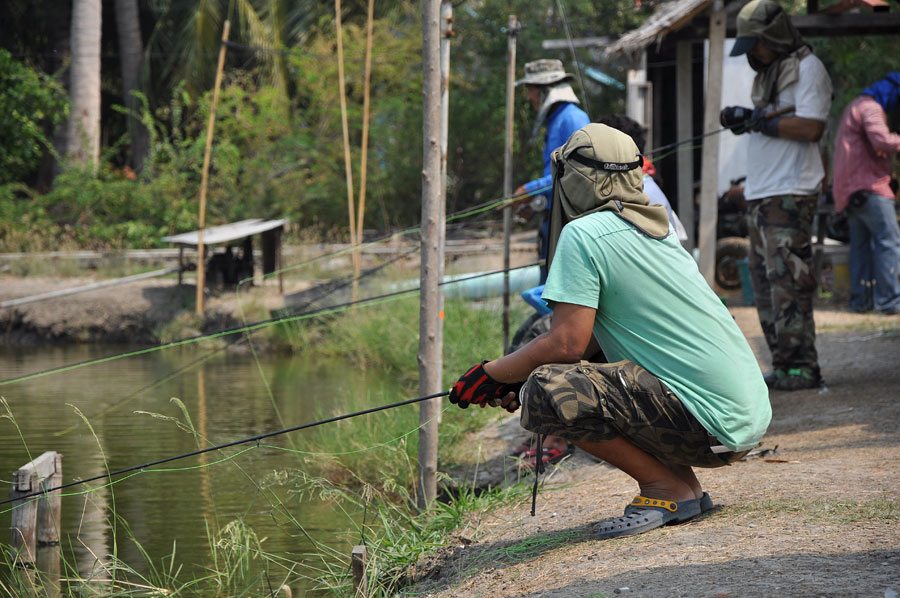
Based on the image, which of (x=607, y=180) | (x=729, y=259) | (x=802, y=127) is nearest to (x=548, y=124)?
(x=802, y=127)

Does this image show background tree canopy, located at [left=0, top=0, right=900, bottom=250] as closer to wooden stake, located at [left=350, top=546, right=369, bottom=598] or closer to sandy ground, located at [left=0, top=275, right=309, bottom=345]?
sandy ground, located at [left=0, top=275, right=309, bottom=345]

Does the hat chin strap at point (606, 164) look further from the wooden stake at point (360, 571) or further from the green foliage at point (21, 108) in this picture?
the green foliage at point (21, 108)

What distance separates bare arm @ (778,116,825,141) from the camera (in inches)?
212

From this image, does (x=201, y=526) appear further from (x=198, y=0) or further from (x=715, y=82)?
(x=198, y=0)

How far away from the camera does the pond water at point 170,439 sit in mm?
4922

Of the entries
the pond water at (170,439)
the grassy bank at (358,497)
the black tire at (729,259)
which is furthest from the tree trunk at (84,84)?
the black tire at (729,259)

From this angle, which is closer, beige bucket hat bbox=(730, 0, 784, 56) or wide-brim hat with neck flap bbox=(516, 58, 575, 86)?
beige bucket hat bbox=(730, 0, 784, 56)

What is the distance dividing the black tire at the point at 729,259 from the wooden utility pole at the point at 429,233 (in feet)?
21.9

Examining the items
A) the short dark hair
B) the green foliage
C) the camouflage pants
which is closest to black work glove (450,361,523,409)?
the short dark hair

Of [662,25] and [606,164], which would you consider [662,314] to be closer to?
[606,164]

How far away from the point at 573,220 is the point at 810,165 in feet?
8.82

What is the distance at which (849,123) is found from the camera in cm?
776

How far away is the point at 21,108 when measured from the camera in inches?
655

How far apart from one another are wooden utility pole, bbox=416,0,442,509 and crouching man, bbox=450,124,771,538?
1299 millimetres
